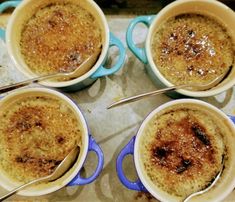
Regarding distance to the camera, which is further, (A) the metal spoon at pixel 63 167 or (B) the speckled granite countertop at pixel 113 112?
(B) the speckled granite countertop at pixel 113 112

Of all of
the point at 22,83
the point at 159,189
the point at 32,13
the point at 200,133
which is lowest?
the point at 159,189

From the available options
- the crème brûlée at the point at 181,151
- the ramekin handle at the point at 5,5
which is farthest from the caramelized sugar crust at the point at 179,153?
the ramekin handle at the point at 5,5

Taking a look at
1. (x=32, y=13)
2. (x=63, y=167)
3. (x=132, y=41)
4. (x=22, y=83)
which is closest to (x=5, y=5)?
(x=32, y=13)

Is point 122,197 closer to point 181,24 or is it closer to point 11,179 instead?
point 11,179

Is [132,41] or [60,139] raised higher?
[132,41]

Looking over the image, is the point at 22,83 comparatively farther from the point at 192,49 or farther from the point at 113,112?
the point at 192,49

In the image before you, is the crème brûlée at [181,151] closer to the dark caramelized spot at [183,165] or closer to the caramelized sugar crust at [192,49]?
the dark caramelized spot at [183,165]
